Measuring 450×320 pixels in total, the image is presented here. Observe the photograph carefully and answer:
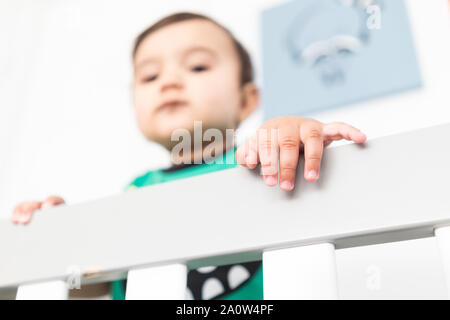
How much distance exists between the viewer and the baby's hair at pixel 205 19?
87 centimetres

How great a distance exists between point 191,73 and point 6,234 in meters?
0.53

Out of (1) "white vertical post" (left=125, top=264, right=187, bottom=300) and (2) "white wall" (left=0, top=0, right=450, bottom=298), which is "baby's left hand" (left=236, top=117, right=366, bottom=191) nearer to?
(1) "white vertical post" (left=125, top=264, right=187, bottom=300)

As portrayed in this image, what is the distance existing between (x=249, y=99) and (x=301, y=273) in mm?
611

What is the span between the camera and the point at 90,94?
1106 millimetres

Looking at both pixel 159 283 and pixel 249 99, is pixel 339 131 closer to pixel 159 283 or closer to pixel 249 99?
pixel 159 283

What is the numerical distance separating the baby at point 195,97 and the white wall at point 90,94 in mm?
46

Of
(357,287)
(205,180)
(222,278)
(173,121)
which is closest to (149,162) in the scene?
(173,121)

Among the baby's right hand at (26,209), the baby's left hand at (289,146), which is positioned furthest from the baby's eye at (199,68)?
the baby's left hand at (289,146)

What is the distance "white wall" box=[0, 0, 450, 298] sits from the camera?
72cm

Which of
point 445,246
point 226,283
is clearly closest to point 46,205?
point 226,283

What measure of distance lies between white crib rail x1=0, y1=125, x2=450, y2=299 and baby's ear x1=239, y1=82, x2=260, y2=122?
1.70 feet

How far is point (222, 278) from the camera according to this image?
639 millimetres
